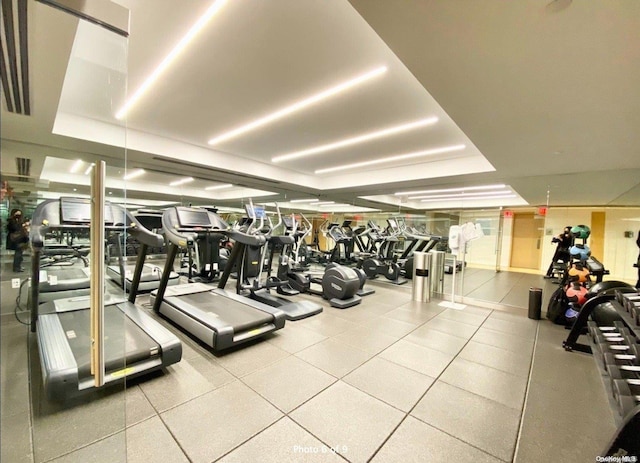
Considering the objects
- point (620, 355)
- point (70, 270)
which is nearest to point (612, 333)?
point (620, 355)

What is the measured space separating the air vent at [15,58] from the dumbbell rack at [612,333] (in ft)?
14.8

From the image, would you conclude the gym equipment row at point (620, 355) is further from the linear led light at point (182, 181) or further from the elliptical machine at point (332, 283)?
the linear led light at point (182, 181)

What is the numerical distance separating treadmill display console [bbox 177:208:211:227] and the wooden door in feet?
32.8

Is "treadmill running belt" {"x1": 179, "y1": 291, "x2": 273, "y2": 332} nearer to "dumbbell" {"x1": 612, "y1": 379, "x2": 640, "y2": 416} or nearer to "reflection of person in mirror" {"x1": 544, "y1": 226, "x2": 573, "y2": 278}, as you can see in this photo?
"dumbbell" {"x1": 612, "y1": 379, "x2": 640, "y2": 416}

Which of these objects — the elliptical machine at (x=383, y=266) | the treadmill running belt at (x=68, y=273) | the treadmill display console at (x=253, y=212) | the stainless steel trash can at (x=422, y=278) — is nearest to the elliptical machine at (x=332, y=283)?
the treadmill display console at (x=253, y=212)

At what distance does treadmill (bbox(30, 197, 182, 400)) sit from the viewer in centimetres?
191

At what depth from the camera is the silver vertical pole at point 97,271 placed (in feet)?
4.21

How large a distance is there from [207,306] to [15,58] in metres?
3.04

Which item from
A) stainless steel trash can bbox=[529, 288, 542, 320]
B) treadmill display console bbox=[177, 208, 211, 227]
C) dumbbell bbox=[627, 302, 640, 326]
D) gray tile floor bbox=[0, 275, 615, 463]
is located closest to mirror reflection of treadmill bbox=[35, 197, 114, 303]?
gray tile floor bbox=[0, 275, 615, 463]

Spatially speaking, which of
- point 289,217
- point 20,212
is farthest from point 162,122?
point 20,212

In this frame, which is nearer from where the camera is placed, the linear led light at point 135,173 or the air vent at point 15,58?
the air vent at point 15,58

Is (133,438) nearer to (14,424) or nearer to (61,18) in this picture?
(14,424)

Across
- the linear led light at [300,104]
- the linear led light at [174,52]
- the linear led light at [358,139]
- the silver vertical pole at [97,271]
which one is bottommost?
the silver vertical pole at [97,271]

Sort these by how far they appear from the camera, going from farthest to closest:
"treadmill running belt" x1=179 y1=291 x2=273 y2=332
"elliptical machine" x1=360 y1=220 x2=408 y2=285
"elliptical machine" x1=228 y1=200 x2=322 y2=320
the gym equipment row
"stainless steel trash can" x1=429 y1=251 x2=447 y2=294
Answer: "elliptical machine" x1=360 y1=220 x2=408 y2=285
"stainless steel trash can" x1=429 y1=251 x2=447 y2=294
"elliptical machine" x1=228 y1=200 x2=322 y2=320
"treadmill running belt" x1=179 y1=291 x2=273 y2=332
the gym equipment row
